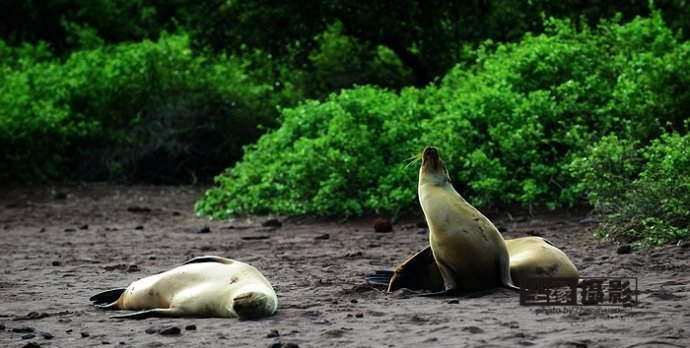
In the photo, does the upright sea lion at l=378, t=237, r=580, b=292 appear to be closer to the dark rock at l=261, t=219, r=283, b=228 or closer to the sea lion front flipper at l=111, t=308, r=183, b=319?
the sea lion front flipper at l=111, t=308, r=183, b=319

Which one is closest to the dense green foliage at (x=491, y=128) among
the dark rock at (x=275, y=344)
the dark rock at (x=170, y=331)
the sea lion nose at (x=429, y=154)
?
the sea lion nose at (x=429, y=154)

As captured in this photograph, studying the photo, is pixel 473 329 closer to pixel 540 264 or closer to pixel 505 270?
pixel 505 270

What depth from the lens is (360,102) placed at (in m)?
13.7

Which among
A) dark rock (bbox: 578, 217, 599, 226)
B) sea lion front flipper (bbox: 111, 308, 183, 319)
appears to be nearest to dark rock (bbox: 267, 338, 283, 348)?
sea lion front flipper (bbox: 111, 308, 183, 319)

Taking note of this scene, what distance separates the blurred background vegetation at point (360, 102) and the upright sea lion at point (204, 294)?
162 inches

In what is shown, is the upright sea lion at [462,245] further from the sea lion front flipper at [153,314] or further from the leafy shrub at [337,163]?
the leafy shrub at [337,163]

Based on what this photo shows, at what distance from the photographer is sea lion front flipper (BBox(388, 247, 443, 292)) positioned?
23.7 ft

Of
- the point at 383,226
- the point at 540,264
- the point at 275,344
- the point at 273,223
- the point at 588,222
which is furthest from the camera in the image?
the point at 273,223

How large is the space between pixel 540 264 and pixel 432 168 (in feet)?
3.01

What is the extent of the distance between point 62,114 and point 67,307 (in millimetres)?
11924

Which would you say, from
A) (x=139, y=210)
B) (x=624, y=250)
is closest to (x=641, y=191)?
(x=624, y=250)

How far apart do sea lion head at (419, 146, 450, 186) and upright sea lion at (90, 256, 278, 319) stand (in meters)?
1.26

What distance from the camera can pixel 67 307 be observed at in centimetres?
706

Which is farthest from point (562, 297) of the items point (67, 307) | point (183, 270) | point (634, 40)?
point (634, 40)
